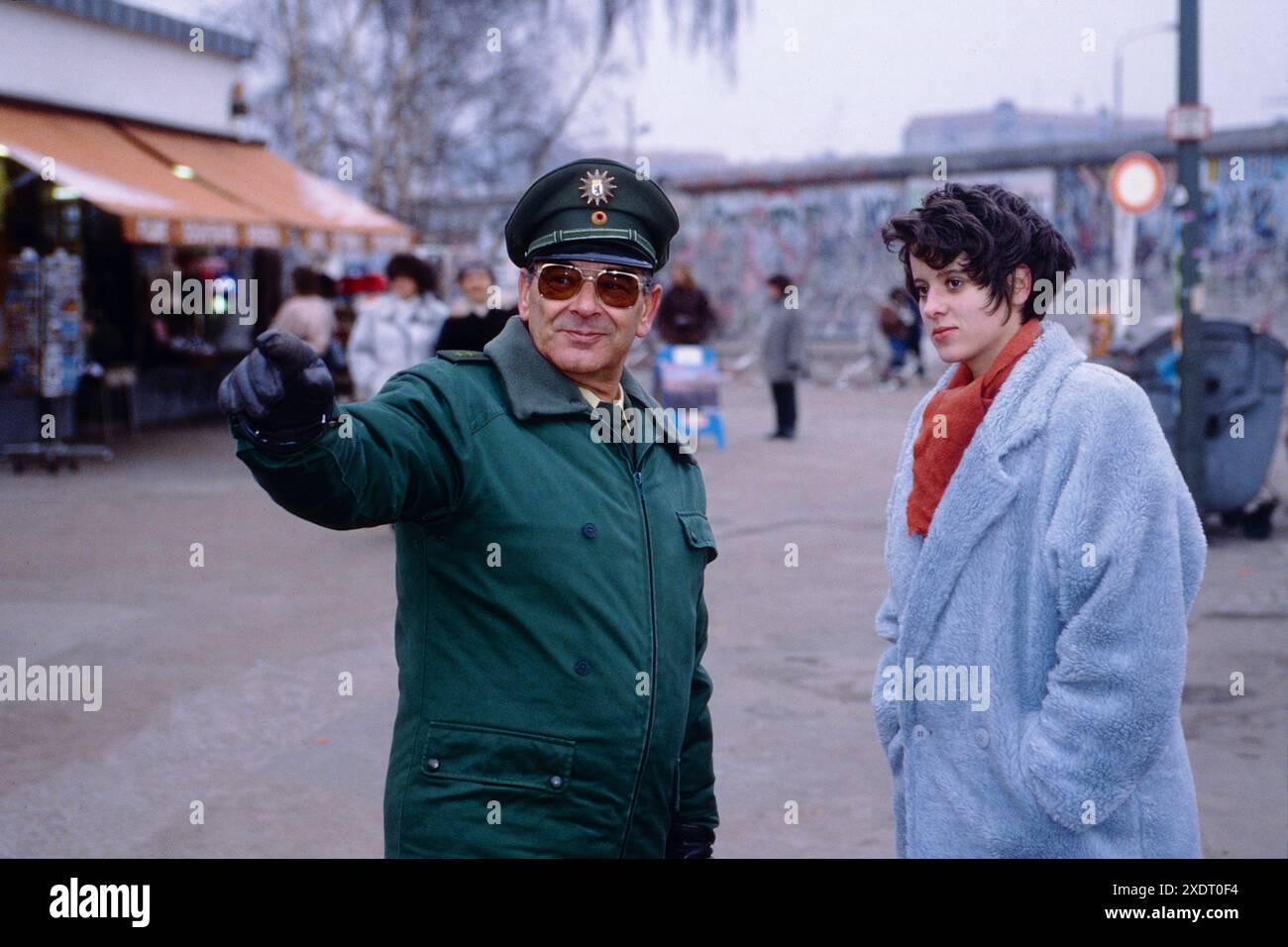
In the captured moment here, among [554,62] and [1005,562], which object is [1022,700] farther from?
[554,62]

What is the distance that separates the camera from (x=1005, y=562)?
8.44ft

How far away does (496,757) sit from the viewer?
2.35m

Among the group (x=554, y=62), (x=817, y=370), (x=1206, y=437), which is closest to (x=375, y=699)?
(x=1206, y=437)

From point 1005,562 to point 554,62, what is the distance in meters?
29.6

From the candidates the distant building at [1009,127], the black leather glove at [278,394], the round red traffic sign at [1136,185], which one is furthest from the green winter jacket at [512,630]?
the distant building at [1009,127]

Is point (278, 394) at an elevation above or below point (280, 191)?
below

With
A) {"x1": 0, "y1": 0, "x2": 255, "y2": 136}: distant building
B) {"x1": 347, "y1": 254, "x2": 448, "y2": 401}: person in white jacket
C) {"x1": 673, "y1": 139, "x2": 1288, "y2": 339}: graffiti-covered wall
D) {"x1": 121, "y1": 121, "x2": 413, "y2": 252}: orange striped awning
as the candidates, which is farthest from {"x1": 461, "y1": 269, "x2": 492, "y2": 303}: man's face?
{"x1": 673, "y1": 139, "x2": 1288, "y2": 339}: graffiti-covered wall

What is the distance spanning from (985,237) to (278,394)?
4.26 feet

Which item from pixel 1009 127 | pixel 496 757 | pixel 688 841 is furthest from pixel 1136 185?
pixel 1009 127

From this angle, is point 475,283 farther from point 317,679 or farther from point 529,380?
point 529,380

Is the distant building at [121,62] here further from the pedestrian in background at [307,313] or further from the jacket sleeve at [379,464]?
the jacket sleeve at [379,464]

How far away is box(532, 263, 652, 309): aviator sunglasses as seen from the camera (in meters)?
2.57

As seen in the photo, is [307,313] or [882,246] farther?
[882,246]
